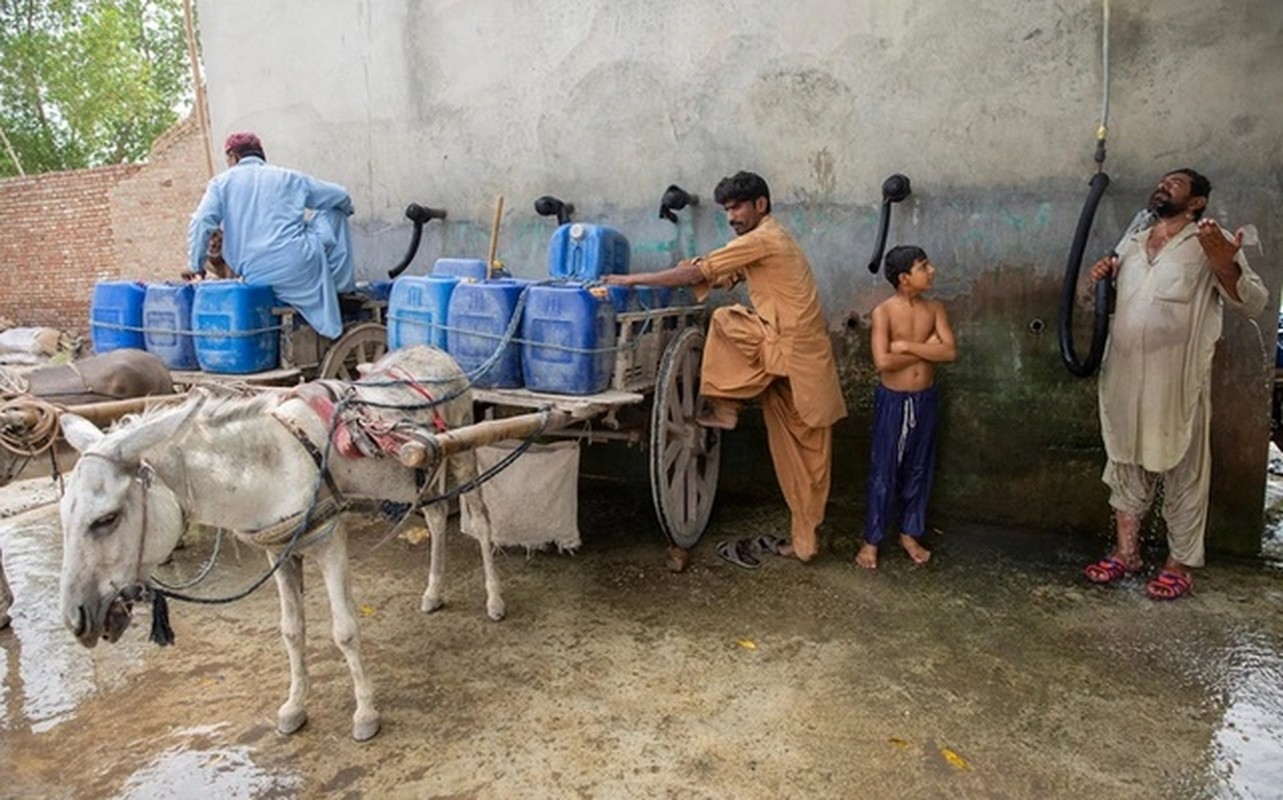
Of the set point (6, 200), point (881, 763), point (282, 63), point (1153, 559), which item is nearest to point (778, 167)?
point (1153, 559)

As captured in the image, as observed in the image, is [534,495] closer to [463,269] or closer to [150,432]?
[463,269]

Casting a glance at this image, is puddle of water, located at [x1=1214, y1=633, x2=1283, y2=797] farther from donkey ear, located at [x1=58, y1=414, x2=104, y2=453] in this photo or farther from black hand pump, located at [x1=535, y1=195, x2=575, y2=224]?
black hand pump, located at [x1=535, y1=195, x2=575, y2=224]

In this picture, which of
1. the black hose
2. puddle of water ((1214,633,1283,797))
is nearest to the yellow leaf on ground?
puddle of water ((1214,633,1283,797))

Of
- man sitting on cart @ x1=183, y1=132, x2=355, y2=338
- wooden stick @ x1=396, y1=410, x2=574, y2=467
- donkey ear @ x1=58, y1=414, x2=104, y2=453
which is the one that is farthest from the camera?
man sitting on cart @ x1=183, y1=132, x2=355, y2=338

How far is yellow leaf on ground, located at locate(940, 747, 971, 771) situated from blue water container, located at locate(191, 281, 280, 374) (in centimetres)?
405

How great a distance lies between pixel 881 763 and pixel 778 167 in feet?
12.7

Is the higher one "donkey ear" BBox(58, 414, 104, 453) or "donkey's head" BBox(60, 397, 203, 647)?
"donkey ear" BBox(58, 414, 104, 453)

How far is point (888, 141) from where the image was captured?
491 cm

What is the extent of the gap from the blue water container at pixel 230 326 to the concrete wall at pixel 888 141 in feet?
7.37

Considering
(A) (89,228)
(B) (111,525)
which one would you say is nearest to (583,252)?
(B) (111,525)

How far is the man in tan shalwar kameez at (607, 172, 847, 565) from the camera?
4121 mm

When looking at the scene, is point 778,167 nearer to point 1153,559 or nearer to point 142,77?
point 1153,559

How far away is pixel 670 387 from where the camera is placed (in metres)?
4.12

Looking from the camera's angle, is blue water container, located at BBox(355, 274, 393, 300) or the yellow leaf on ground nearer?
the yellow leaf on ground
